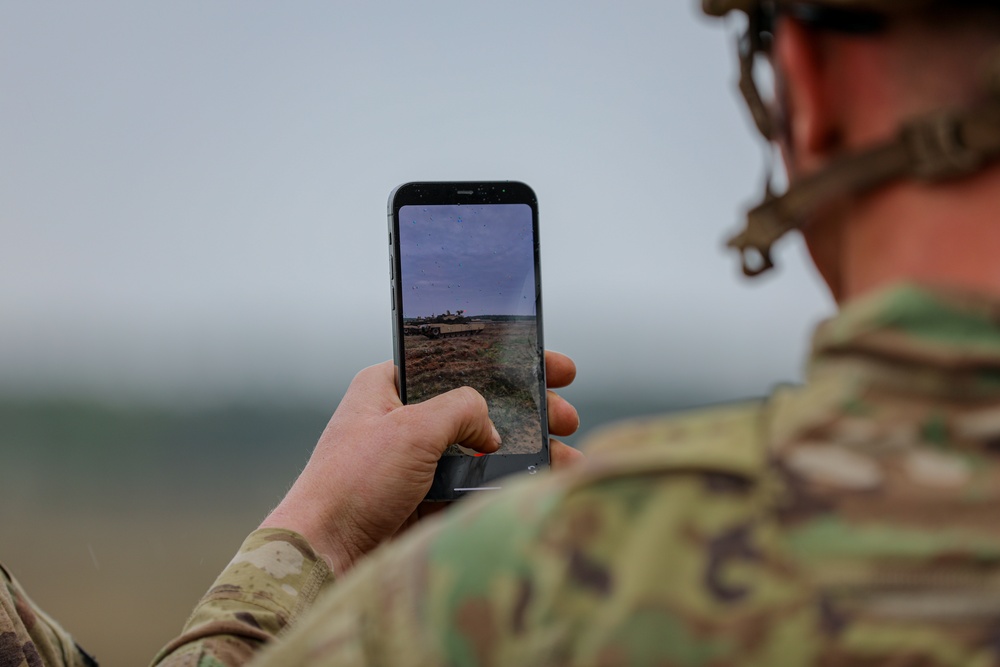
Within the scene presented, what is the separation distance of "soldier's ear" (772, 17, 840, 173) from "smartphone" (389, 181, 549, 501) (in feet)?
3.31

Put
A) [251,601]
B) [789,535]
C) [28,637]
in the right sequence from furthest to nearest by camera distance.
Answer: [28,637] → [251,601] → [789,535]

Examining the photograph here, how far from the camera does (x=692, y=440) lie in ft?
2.31

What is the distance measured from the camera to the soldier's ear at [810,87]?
74 centimetres

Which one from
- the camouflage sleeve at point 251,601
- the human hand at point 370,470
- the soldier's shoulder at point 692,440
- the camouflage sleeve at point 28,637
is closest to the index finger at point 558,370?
the human hand at point 370,470

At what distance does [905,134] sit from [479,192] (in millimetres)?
1182

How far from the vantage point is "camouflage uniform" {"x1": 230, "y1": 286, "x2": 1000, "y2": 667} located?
643 mm

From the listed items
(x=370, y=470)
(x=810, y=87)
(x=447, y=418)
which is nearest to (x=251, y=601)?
(x=370, y=470)

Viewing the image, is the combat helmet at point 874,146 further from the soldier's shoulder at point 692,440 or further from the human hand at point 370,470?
the human hand at point 370,470

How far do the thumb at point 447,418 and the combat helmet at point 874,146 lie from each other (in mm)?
814

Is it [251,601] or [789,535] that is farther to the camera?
[251,601]

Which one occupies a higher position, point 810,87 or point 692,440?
point 810,87

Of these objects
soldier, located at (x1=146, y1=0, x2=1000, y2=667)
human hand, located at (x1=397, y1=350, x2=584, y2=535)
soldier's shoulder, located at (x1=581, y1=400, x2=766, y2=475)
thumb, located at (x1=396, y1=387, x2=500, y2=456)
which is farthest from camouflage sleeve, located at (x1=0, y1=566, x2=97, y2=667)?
soldier's shoulder, located at (x1=581, y1=400, x2=766, y2=475)

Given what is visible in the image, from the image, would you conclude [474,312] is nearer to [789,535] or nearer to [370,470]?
[370,470]

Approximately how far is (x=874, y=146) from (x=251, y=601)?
90cm
